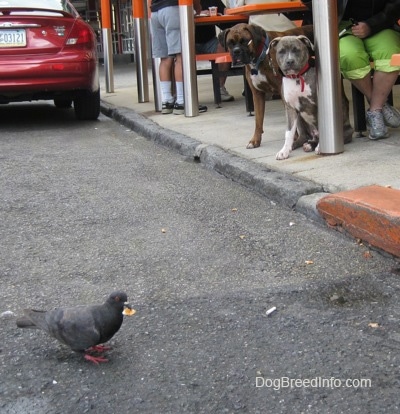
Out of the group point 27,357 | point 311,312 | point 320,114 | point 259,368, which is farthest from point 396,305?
point 320,114

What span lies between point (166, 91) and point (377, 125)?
11.1 ft

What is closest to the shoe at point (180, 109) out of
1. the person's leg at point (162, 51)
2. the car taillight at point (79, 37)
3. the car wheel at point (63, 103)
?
the person's leg at point (162, 51)

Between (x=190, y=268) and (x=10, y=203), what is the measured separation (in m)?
1.91

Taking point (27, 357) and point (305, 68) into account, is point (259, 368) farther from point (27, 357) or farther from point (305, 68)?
point (305, 68)

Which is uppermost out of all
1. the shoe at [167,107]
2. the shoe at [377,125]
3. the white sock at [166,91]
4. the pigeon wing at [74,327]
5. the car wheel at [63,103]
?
the white sock at [166,91]

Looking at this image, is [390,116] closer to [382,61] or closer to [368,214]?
[382,61]

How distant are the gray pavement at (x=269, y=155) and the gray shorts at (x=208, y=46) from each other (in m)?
0.70

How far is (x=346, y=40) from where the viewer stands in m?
5.70

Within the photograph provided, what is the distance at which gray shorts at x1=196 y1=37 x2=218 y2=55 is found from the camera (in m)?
9.19

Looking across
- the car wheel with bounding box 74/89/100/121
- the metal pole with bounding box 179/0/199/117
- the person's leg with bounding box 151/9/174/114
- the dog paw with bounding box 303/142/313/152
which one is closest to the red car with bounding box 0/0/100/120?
the car wheel with bounding box 74/89/100/121

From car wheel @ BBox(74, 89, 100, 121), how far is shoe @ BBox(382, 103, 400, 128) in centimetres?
391

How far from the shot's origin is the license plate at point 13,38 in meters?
7.90

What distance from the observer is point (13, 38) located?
7.94 meters

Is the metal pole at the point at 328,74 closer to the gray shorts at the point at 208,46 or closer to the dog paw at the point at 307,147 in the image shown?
the dog paw at the point at 307,147
